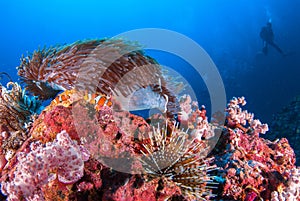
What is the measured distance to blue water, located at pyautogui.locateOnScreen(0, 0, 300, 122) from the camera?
72.3 feet

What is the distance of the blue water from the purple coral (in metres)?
2.89

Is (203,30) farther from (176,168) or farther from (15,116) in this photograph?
(176,168)

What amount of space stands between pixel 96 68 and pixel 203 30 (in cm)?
9138

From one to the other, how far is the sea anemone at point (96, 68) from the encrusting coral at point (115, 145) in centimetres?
2

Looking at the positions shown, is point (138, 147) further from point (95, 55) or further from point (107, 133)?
point (95, 55)

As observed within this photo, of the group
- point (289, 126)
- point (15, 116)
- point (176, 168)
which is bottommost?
point (176, 168)

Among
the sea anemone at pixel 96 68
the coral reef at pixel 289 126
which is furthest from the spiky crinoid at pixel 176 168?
the coral reef at pixel 289 126

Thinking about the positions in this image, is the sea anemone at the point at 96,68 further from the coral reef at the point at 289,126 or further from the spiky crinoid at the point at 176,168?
the coral reef at the point at 289,126

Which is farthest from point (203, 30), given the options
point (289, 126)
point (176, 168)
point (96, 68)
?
point (176, 168)

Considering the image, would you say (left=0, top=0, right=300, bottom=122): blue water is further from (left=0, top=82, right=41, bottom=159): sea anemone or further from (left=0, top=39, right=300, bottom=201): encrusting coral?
(left=0, top=39, right=300, bottom=201): encrusting coral

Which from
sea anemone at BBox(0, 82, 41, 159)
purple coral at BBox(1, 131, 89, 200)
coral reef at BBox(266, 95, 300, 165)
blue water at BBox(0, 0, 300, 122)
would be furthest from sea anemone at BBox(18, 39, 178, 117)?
coral reef at BBox(266, 95, 300, 165)

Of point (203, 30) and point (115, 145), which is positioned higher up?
point (203, 30)

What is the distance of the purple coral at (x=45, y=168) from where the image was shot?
1.87m

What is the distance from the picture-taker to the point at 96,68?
3389mm
